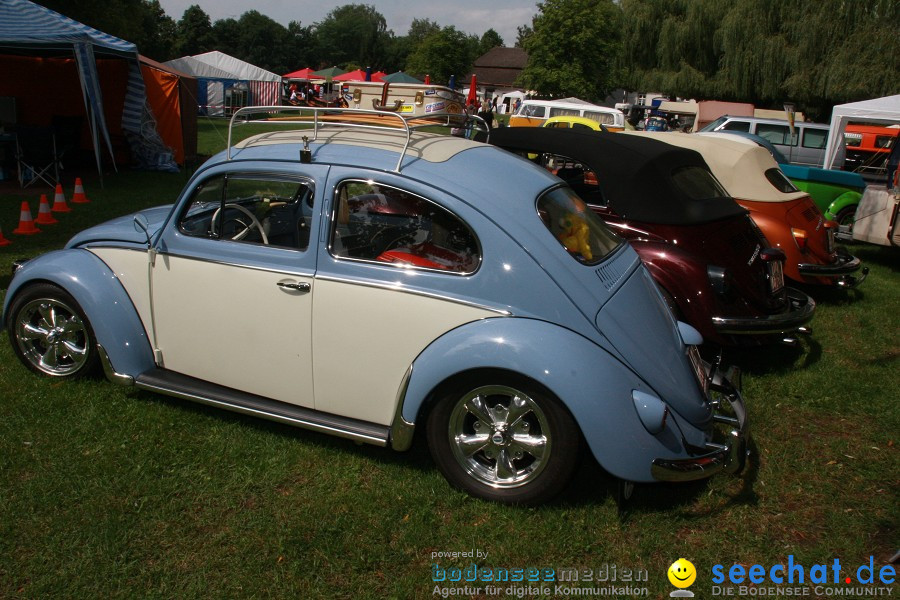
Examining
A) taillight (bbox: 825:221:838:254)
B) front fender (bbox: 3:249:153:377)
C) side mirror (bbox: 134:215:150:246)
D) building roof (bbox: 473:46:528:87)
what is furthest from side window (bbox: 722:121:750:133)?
building roof (bbox: 473:46:528:87)

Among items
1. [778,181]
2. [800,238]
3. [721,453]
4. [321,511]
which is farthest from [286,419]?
[778,181]

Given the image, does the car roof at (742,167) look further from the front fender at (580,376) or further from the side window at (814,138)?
the side window at (814,138)

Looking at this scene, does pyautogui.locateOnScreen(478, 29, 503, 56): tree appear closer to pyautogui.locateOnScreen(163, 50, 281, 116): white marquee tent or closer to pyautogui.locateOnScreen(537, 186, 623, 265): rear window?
pyautogui.locateOnScreen(163, 50, 281, 116): white marquee tent

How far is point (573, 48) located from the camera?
50.1 metres

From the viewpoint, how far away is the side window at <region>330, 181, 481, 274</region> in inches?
137

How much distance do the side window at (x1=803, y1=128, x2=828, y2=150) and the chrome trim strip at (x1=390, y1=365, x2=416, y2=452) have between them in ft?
59.2

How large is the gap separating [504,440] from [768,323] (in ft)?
9.10

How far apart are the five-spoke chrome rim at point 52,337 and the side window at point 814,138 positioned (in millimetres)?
18565

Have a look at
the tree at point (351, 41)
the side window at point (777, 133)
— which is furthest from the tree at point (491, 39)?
the side window at point (777, 133)

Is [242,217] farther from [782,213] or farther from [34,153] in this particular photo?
[34,153]

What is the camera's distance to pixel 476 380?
3273 millimetres

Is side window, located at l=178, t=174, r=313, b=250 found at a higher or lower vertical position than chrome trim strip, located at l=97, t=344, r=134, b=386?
higher

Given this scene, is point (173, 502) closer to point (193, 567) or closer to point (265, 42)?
point (193, 567)

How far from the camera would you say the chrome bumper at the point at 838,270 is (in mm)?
6977
